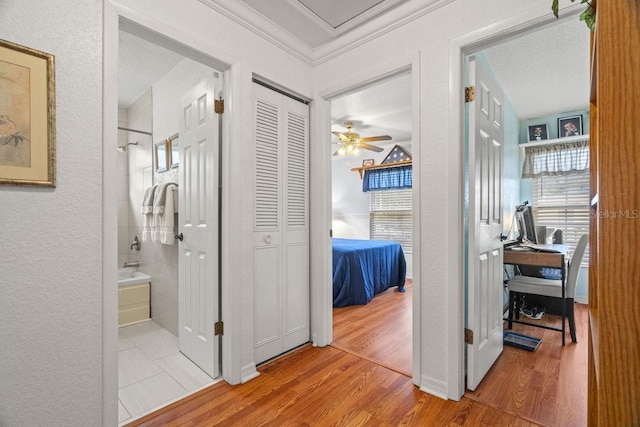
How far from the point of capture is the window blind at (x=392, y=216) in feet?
18.9

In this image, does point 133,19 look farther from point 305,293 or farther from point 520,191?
point 520,191

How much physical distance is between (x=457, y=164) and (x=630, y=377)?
4.71 feet

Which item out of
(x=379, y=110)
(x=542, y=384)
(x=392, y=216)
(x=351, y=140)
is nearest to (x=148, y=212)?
(x=351, y=140)

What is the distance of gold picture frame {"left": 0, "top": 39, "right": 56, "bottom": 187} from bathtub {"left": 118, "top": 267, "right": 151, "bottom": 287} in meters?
2.18

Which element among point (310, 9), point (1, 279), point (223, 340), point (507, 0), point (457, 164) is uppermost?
point (310, 9)

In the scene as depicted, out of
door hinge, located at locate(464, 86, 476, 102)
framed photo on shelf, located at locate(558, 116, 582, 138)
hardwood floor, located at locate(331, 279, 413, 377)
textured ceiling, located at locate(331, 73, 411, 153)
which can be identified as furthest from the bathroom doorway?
framed photo on shelf, located at locate(558, 116, 582, 138)

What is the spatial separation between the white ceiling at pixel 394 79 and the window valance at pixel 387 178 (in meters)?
1.22

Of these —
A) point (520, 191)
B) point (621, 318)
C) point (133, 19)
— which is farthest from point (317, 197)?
point (520, 191)

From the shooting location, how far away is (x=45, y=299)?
4.28 ft

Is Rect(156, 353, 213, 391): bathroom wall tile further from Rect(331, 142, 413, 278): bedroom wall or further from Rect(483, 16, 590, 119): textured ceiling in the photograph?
Rect(331, 142, 413, 278): bedroom wall

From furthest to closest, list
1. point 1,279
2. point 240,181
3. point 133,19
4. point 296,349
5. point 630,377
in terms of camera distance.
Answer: point 296,349 → point 240,181 → point 133,19 → point 1,279 → point 630,377

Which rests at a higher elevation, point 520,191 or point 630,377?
point 520,191

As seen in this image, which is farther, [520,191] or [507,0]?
[520,191]

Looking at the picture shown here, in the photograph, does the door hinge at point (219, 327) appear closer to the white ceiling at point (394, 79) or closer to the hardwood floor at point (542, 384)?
the hardwood floor at point (542, 384)
